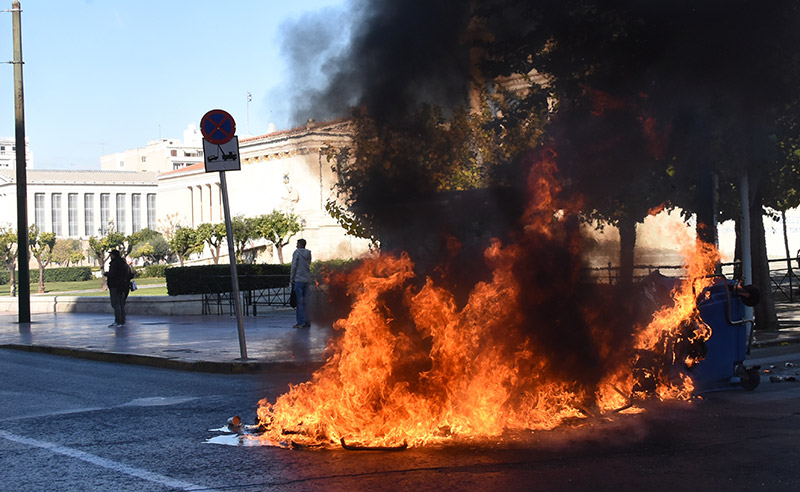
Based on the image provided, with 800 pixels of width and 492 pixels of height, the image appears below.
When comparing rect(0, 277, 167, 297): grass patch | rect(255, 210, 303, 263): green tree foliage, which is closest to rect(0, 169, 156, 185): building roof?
rect(0, 277, 167, 297): grass patch

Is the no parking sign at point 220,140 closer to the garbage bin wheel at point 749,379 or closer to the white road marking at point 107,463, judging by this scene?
the white road marking at point 107,463

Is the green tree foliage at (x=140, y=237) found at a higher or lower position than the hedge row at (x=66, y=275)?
higher

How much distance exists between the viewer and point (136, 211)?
121m

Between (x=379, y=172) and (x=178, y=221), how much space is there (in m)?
89.5

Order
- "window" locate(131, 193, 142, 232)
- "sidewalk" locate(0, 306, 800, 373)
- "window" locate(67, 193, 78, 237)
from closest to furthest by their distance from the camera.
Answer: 1. "sidewalk" locate(0, 306, 800, 373)
2. "window" locate(67, 193, 78, 237)
3. "window" locate(131, 193, 142, 232)

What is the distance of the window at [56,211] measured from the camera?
11444 centimetres

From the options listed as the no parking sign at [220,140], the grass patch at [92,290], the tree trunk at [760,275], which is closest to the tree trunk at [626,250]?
the no parking sign at [220,140]

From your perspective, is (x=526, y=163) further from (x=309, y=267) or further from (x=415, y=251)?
(x=309, y=267)

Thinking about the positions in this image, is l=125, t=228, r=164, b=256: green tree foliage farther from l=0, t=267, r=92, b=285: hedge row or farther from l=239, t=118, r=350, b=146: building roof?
l=239, t=118, r=350, b=146: building roof

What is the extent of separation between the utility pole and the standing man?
25.0 ft

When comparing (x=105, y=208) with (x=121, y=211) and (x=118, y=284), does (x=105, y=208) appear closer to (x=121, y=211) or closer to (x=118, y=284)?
(x=121, y=211)

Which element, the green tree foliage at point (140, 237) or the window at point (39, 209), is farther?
the window at point (39, 209)

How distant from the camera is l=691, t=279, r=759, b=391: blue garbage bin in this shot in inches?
313

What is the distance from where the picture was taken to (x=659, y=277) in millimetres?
7945
